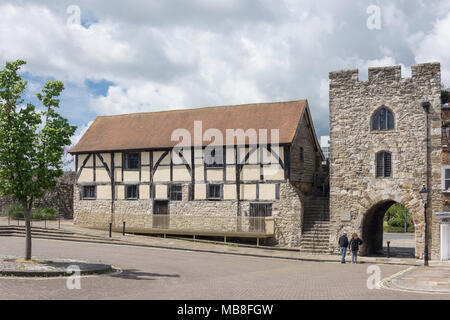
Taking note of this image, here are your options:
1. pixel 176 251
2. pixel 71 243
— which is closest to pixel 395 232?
pixel 176 251

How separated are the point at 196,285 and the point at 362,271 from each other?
7943 mm

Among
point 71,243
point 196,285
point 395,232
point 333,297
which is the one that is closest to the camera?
point 333,297

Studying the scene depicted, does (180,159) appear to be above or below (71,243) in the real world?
above

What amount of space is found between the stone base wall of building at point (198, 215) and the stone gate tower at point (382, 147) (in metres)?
2.48

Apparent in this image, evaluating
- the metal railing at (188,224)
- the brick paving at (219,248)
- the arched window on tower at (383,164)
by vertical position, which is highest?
the arched window on tower at (383,164)

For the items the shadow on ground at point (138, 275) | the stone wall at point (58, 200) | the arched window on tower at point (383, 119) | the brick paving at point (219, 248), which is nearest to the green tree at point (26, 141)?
the shadow on ground at point (138, 275)

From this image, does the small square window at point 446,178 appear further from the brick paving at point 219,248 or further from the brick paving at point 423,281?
the brick paving at point 423,281

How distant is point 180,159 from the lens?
30.6 m

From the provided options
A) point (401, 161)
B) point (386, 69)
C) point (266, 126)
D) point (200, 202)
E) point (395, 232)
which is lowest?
point (395, 232)

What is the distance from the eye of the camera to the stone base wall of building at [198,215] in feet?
90.8

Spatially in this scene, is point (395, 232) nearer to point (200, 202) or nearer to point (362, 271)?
point (200, 202)

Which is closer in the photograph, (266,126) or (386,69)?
(386,69)

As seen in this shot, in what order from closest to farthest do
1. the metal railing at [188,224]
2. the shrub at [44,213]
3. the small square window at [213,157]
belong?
the metal railing at [188,224], the small square window at [213,157], the shrub at [44,213]

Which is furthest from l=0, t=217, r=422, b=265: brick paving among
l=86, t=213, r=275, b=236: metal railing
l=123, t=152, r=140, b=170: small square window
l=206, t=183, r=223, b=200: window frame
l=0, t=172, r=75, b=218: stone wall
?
l=0, t=172, r=75, b=218: stone wall
